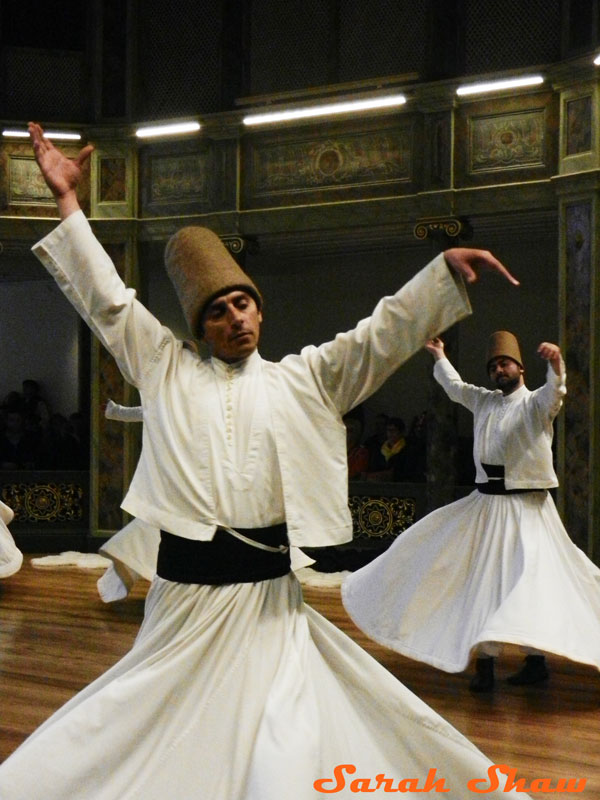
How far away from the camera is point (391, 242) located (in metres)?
9.94

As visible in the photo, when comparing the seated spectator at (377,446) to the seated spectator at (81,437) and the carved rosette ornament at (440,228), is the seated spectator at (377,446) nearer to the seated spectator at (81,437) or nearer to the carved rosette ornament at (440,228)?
the carved rosette ornament at (440,228)

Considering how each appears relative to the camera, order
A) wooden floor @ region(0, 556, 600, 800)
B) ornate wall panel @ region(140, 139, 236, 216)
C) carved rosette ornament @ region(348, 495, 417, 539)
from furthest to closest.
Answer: ornate wall panel @ region(140, 139, 236, 216) → carved rosette ornament @ region(348, 495, 417, 539) → wooden floor @ region(0, 556, 600, 800)

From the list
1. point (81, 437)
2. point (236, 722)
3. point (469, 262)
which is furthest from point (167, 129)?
point (236, 722)

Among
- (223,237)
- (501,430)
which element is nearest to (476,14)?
(223,237)

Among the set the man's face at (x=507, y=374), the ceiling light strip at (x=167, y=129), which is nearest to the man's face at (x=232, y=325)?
the man's face at (x=507, y=374)

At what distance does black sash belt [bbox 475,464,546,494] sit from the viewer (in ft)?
17.2

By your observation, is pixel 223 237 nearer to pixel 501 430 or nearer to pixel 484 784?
pixel 501 430

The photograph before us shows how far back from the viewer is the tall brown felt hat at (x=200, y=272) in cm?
263

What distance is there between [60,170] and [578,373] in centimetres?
591

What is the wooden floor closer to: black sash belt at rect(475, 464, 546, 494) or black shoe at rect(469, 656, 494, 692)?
black shoe at rect(469, 656, 494, 692)

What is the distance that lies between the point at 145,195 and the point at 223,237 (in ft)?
3.17

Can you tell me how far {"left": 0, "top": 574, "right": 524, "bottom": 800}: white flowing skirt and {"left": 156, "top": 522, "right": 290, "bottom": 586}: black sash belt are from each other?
0.03 m

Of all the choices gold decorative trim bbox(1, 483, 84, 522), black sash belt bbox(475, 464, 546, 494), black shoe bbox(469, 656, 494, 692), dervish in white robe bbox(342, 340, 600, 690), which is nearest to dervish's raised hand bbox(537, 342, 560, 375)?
dervish in white robe bbox(342, 340, 600, 690)

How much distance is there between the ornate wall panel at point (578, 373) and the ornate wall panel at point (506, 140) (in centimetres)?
61
